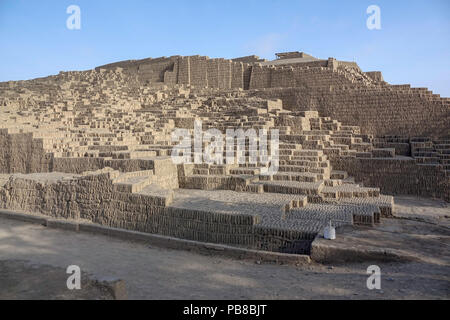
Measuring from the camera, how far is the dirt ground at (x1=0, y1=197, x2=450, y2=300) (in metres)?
4.62

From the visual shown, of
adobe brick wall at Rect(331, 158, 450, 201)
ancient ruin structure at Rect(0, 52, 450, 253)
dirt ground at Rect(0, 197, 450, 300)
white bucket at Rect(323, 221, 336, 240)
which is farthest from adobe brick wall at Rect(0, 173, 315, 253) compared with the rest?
adobe brick wall at Rect(331, 158, 450, 201)

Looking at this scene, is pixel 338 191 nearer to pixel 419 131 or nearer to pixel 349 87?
pixel 419 131

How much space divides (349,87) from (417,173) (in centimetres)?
634

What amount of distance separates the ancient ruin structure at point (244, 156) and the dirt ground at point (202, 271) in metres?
0.84

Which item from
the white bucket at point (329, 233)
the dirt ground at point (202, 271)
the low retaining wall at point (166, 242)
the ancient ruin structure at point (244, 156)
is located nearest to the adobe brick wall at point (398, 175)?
the ancient ruin structure at point (244, 156)

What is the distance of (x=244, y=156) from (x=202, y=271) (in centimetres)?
683

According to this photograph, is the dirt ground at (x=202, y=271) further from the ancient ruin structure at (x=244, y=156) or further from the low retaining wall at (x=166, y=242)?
the ancient ruin structure at (x=244, y=156)

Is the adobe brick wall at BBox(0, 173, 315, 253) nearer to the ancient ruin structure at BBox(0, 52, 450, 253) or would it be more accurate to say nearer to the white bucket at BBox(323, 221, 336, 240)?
the ancient ruin structure at BBox(0, 52, 450, 253)

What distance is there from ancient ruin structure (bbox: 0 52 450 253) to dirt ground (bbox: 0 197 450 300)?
84 centimetres

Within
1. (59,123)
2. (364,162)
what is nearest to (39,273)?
(364,162)

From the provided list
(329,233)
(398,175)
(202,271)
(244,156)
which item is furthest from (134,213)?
(398,175)

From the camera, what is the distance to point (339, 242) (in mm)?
6219

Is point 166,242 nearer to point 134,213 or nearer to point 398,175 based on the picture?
point 134,213

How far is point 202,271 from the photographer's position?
5.77m
